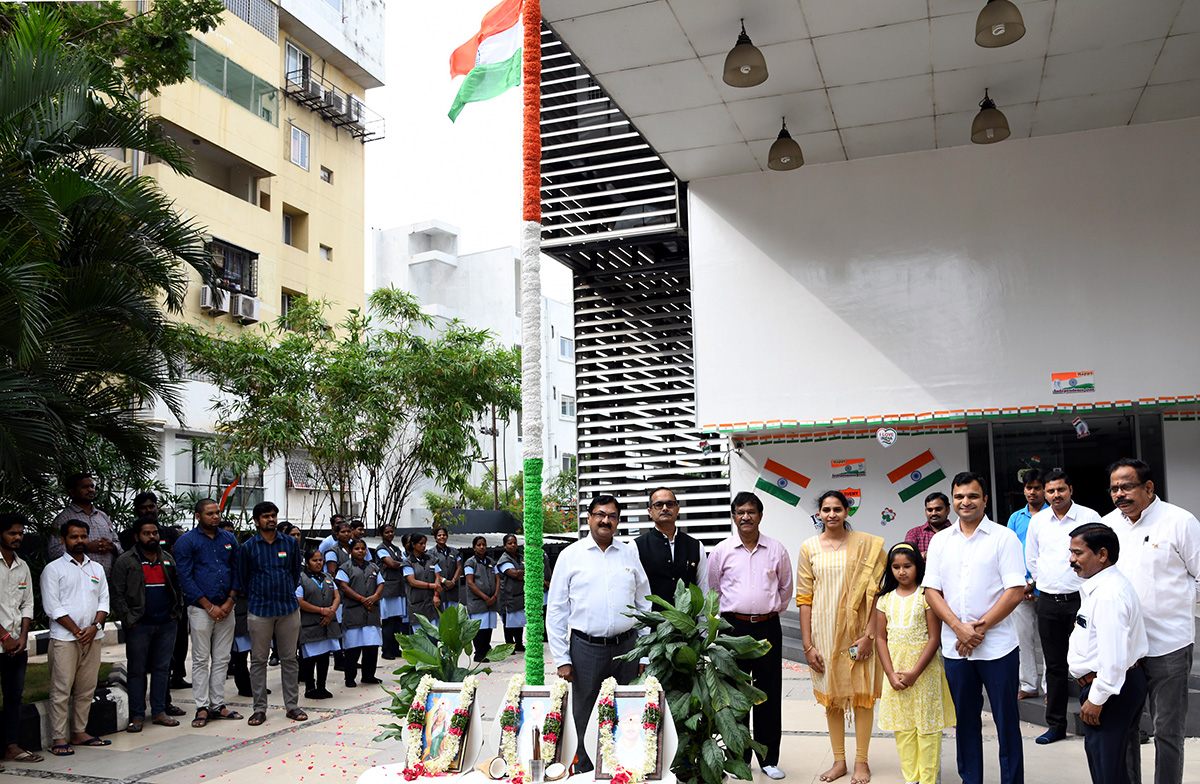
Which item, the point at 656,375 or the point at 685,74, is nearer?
the point at 685,74

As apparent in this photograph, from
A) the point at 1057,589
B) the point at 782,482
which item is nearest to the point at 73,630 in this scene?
the point at 1057,589

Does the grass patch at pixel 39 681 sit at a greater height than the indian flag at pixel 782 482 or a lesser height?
lesser

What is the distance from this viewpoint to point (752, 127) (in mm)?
9953

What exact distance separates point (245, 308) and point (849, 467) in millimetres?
17065

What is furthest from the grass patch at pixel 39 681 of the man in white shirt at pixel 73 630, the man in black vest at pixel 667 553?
the man in black vest at pixel 667 553

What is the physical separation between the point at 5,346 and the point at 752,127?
7042 millimetres

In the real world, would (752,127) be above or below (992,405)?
above

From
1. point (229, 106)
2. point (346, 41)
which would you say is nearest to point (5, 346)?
point (229, 106)

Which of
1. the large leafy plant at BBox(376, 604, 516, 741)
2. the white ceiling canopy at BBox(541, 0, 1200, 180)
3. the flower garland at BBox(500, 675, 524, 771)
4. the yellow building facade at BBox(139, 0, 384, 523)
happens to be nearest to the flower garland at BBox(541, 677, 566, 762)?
the flower garland at BBox(500, 675, 524, 771)

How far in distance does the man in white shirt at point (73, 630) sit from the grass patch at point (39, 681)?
302 mm

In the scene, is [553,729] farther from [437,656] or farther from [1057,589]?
[1057,589]

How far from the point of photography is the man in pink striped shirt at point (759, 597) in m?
5.88

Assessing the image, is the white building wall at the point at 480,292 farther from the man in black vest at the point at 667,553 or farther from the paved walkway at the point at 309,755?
the man in black vest at the point at 667,553

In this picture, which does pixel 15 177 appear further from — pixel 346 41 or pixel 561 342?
pixel 561 342
